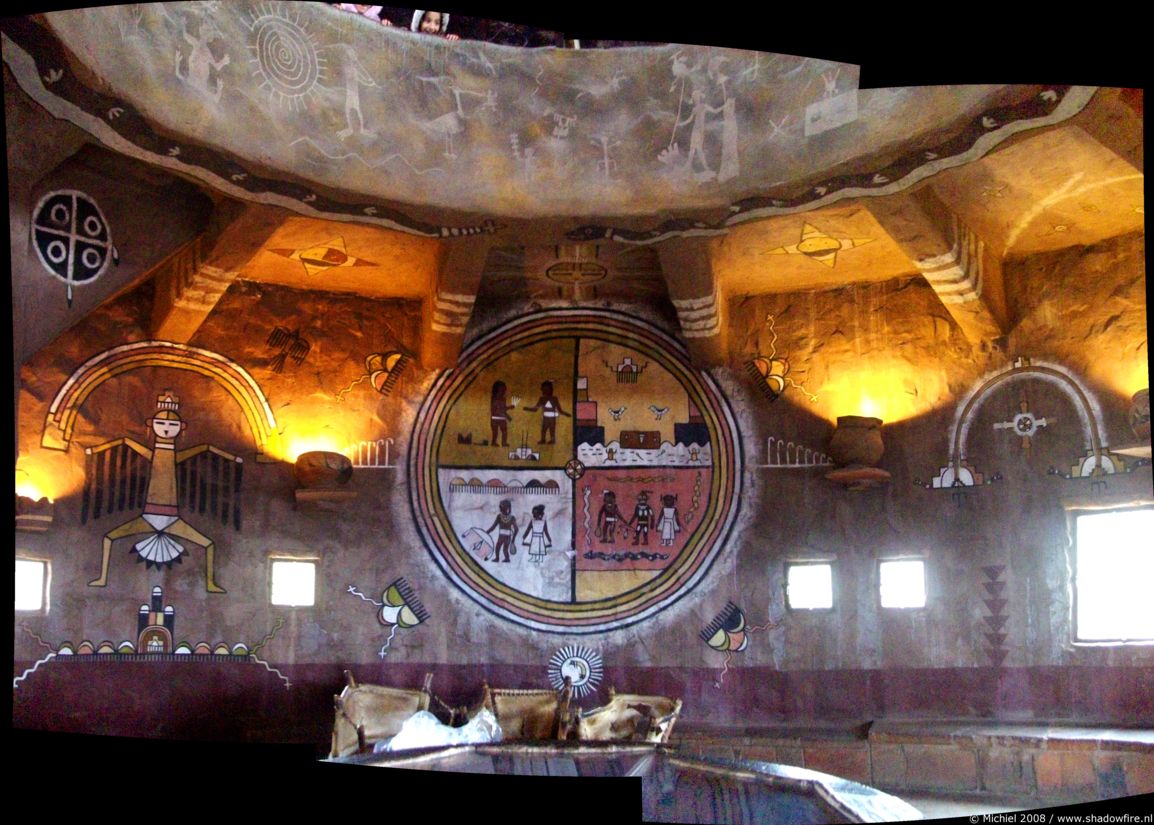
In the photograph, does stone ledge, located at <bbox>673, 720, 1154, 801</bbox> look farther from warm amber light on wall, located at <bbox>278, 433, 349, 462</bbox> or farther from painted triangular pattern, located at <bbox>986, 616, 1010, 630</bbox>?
warm amber light on wall, located at <bbox>278, 433, 349, 462</bbox>

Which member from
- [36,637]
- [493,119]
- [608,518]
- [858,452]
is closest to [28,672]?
[36,637]

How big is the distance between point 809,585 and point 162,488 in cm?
602

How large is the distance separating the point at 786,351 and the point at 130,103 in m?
6.34

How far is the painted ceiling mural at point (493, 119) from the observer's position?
884 centimetres

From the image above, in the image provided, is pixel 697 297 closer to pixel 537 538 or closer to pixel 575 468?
pixel 575 468

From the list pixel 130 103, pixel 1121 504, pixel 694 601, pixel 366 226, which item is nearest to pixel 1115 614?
pixel 1121 504

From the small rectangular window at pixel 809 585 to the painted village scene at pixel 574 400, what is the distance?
0.10 feet

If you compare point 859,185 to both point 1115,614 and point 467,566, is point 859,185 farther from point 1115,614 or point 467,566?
point 467,566

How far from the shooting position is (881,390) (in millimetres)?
11148

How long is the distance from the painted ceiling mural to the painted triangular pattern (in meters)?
3.81

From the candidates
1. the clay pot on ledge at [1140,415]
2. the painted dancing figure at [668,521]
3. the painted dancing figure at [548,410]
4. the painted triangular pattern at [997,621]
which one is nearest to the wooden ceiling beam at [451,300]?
the painted dancing figure at [548,410]

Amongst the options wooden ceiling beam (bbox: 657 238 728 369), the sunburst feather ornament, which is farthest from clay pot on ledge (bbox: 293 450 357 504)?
wooden ceiling beam (bbox: 657 238 728 369)

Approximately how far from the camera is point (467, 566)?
11289 millimetres

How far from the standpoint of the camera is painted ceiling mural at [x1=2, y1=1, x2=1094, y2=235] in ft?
29.0
